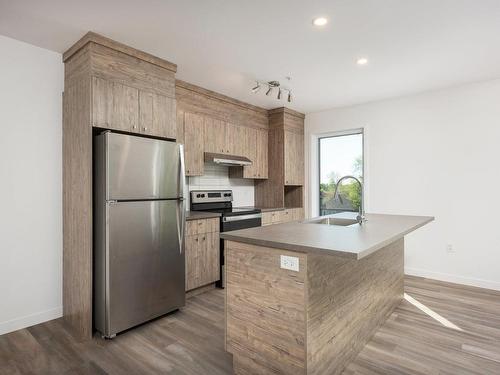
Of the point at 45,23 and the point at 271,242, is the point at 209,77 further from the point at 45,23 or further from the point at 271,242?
the point at 271,242

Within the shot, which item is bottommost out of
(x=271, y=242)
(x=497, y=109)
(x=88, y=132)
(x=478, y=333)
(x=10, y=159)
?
(x=478, y=333)

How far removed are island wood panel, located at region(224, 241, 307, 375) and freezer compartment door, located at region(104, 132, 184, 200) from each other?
43.1 inches

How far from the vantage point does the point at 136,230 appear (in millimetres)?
2625

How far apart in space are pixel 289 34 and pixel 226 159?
1868 mm

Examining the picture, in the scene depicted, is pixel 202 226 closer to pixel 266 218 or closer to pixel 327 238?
pixel 266 218

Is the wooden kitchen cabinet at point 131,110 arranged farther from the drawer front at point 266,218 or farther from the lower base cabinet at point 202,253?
the drawer front at point 266,218

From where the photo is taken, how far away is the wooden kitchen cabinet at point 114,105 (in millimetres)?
2506

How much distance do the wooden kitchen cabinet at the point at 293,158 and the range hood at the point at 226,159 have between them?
756mm

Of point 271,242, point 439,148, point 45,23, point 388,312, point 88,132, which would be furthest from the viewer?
point 439,148

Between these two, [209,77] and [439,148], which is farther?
[439,148]

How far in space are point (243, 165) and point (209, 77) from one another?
143 centimetres

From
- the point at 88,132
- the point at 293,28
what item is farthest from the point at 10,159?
the point at 293,28

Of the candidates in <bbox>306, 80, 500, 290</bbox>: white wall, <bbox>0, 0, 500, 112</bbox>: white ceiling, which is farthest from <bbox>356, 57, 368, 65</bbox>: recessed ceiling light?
<bbox>306, 80, 500, 290</bbox>: white wall

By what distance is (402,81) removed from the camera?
12.0ft
